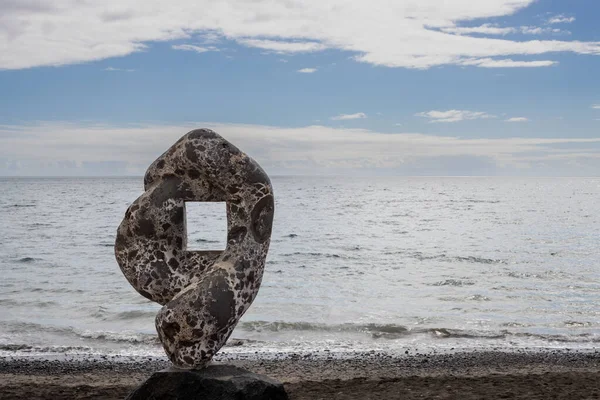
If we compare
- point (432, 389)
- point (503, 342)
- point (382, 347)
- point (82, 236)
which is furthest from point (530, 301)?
point (82, 236)

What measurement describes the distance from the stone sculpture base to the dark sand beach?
1.66 m

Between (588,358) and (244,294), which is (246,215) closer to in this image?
(244,294)

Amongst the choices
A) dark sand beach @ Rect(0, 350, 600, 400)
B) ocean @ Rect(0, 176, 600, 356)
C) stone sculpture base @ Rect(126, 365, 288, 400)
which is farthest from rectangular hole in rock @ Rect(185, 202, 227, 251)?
stone sculpture base @ Rect(126, 365, 288, 400)

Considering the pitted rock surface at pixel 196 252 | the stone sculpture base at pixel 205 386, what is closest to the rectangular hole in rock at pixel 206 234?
the pitted rock surface at pixel 196 252

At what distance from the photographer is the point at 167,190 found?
21.3ft

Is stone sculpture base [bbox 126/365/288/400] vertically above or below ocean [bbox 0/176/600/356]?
above

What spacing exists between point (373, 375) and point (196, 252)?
372 centimetres

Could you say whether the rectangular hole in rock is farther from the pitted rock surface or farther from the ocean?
the pitted rock surface

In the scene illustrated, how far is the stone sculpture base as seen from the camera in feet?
20.1

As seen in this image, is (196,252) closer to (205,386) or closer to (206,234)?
(205,386)

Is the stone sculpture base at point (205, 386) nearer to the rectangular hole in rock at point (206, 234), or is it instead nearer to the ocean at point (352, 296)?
the ocean at point (352, 296)

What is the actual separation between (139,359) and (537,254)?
1585 cm

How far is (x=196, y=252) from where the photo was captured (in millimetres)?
6535

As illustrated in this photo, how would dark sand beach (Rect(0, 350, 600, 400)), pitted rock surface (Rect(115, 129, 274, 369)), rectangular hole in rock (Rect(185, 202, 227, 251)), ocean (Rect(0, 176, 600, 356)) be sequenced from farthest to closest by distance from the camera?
rectangular hole in rock (Rect(185, 202, 227, 251)) < ocean (Rect(0, 176, 600, 356)) < dark sand beach (Rect(0, 350, 600, 400)) < pitted rock surface (Rect(115, 129, 274, 369))
